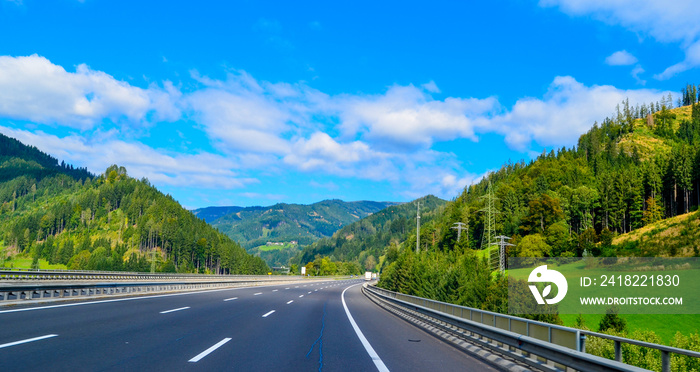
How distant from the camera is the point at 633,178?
121m

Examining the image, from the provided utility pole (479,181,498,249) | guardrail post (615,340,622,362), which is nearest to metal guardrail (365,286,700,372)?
guardrail post (615,340,622,362)

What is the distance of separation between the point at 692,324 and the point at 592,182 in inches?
4633

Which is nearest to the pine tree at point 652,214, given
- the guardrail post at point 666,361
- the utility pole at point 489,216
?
the utility pole at point 489,216

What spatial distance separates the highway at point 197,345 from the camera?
7.44 metres

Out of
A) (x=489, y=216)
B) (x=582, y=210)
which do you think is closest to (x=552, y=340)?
(x=489, y=216)

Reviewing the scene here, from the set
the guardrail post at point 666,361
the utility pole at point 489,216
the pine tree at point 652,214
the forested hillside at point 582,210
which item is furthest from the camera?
the pine tree at point 652,214

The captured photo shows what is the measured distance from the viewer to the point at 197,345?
9.46 meters

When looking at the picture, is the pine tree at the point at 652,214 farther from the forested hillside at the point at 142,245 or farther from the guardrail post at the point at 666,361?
the guardrail post at the point at 666,361

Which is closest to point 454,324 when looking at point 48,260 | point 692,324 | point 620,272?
point 692,324

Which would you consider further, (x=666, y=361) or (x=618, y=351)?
(x=618, y=351)

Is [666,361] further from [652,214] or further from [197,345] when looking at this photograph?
[652,214]

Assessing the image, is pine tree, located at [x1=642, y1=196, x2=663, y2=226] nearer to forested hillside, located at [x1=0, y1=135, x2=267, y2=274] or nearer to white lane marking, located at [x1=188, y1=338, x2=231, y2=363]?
forested hillside, located at [x1=0, y1=135, x2=267, y2=274]

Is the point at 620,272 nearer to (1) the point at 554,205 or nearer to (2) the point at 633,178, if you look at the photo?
(1) the point at 554,205

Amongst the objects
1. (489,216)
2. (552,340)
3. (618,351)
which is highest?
(489,216)
